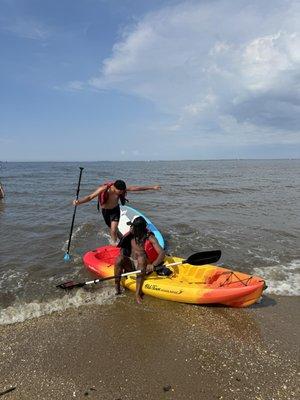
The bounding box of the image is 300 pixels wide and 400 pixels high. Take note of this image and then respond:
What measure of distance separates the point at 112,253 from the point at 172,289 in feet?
9.02

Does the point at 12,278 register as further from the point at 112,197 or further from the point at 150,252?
the point at 150,252

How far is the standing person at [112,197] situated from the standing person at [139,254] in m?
1.47

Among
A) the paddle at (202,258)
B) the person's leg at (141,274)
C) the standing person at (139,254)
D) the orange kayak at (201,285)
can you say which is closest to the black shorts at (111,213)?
the orange kayak at (201,285)

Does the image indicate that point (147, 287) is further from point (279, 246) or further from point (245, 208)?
point (245, 208)

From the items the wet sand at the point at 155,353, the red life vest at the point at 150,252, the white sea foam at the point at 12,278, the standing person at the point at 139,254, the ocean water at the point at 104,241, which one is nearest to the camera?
the wet sand at the point at 155,353

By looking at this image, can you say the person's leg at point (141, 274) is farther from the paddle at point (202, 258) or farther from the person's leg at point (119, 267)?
the paddle at point (202, 258)

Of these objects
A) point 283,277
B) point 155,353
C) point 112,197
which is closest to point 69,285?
point 112,197

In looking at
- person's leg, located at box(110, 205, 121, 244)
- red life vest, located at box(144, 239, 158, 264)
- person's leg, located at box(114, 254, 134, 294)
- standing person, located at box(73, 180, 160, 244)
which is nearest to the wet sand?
person's leg, located at box(114, 254, 134, 294)

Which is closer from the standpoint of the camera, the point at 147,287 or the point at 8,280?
the point at 147,287

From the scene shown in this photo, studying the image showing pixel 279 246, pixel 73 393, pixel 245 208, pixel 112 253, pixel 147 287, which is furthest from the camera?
pixel 245 208

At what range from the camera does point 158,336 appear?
5652 mm

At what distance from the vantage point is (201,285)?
22.5 feet

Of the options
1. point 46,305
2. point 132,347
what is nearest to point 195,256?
point 132,347

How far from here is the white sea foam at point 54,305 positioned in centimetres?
639
